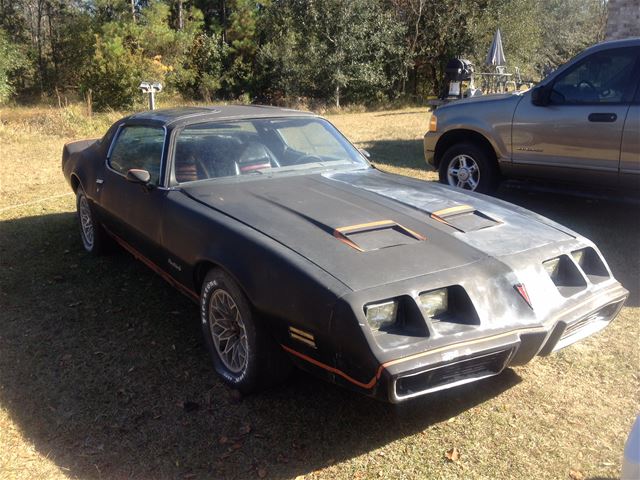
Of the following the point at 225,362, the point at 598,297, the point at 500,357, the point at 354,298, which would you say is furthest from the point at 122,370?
the point at 598,297

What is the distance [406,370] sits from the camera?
97.7 inches

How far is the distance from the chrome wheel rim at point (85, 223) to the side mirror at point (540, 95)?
4524 mm

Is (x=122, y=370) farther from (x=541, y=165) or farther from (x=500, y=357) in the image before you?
(x=541, y=165)

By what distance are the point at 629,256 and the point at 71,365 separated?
15.3 feet

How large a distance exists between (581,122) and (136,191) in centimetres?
420

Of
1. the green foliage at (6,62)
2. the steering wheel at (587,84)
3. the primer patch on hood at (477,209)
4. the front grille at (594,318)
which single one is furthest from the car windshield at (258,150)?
the green foliage at (6,62)

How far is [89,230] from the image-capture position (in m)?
5.65

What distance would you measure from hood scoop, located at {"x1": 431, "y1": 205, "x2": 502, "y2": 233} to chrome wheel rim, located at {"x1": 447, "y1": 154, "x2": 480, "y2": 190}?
341cm

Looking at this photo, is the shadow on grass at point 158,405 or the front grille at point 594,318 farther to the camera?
the front grille at point 594,318

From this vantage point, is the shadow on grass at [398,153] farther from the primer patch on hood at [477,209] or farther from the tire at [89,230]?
the primer patch on hood at [477,209]

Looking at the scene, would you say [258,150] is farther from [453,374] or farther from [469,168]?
[469,168]

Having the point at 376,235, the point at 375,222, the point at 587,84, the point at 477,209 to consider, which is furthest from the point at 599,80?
the point at 376,235

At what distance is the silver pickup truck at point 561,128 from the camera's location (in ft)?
18.5

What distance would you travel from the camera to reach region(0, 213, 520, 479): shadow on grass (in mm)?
2852
